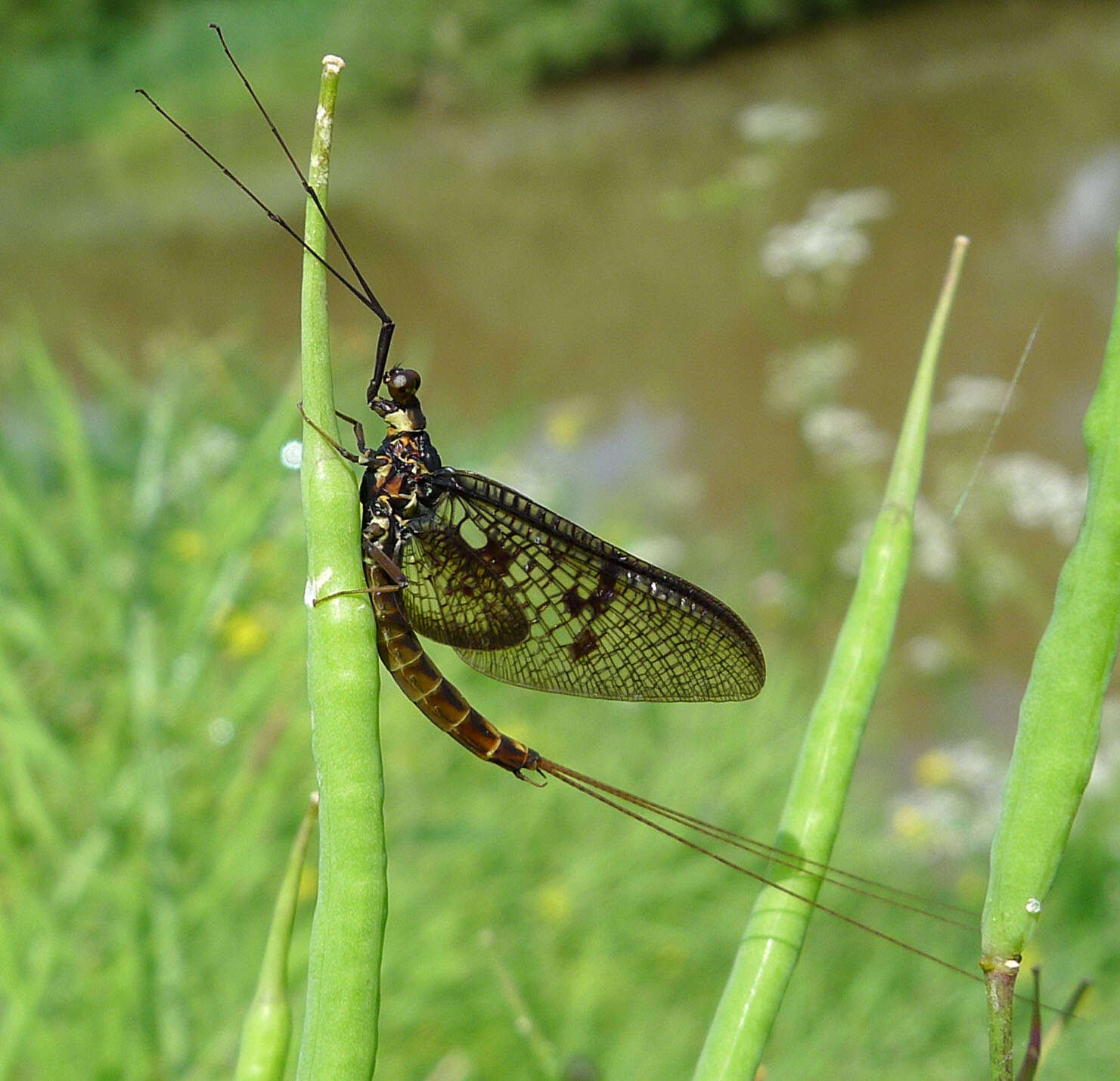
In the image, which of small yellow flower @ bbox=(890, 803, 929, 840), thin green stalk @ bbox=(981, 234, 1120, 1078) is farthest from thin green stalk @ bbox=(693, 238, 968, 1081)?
small yellow flower @ bbox=(890, 803, 929, 840)

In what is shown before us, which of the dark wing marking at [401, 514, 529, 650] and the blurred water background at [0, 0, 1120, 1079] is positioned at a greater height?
the blurred water background at [0, 0, 1120, 1079]

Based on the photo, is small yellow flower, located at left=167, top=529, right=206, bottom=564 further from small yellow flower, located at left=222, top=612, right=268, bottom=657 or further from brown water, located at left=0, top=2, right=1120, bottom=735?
brown water, located at left=0, top=2, right=1120, bottom=735

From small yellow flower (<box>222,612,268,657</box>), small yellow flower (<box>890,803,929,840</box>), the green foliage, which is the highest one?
the green foliage

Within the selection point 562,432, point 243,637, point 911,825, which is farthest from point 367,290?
point 562,432

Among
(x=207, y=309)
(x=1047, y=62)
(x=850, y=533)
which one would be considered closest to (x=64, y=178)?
(x=207, y=309)

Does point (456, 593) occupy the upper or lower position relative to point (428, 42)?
lower

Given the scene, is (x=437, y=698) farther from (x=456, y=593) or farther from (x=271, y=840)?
(x=271, y=840)

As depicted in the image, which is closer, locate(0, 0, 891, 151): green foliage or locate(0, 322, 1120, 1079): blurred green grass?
locate(0, 322, 1120, 1079): blurred green grass
